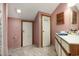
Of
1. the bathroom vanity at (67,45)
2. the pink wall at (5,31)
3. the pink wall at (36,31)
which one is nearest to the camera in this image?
the bathroom vanity at (67,45)

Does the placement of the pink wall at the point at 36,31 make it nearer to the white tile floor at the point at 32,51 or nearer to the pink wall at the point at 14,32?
the white tile floor at the point at 32,51

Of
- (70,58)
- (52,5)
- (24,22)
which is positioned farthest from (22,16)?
(70,58)

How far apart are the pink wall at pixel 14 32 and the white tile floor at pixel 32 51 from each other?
0.09 metres

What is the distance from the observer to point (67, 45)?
1.41 m

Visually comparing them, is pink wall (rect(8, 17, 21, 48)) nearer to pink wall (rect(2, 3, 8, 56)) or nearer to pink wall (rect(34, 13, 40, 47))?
pink wall (rect(2, 3, 8, 56))

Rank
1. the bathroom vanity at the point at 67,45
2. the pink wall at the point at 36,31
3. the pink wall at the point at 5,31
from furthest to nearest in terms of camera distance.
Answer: the pink wall at the point at 36,31 → the pink wall at the point at 5,31 → the bathroom vanity at the point at 67,45

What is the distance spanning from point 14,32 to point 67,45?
0.81 meters

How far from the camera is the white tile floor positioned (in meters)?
1.67

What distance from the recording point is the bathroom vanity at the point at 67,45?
4.41ft

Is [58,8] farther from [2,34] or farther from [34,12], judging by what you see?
[2,34]

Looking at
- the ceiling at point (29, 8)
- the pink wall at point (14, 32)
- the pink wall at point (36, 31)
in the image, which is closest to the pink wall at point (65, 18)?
the ceiling at point (29, 8)

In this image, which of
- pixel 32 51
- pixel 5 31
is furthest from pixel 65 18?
pixel 5 31

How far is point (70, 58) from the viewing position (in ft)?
4.66

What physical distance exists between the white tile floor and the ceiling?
482 mm
